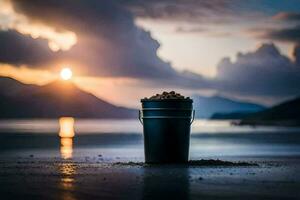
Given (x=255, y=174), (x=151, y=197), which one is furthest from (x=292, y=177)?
(x=151, y=197)

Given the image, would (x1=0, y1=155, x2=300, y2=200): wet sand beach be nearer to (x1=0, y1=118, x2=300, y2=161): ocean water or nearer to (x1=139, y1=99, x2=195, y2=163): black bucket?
(x1=139, y1=99, x2=195, y2=163): black bucket

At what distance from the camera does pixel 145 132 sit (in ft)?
61.9

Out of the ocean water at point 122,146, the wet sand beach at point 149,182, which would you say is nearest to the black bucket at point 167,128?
the wet sand beach at point 149,182

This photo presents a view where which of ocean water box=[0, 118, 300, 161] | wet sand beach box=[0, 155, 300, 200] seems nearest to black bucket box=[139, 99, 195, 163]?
wet sand beach box=[0, 155, 300, 200]

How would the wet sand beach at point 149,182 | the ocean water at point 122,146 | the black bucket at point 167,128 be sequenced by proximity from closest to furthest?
the wet sand beach at point 149,182 < the black bucket at point 167,128 < the ocean water at point 122,146

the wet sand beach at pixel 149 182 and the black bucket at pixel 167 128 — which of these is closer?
the wet sand beach at pixel 149 182

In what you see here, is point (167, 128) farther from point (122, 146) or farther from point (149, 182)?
point (122, 146)

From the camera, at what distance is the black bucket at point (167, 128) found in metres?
18.5

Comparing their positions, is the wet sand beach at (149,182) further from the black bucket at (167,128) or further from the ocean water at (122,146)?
the ocean water at (122,146)

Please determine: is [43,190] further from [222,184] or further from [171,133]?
[171,133]

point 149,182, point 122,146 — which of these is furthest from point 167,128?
point 122,146

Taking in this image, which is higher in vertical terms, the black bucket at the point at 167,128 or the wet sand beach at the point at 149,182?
the black bucket at the point at 167,128

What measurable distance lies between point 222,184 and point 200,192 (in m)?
1.47

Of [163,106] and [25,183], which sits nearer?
[25,183]
